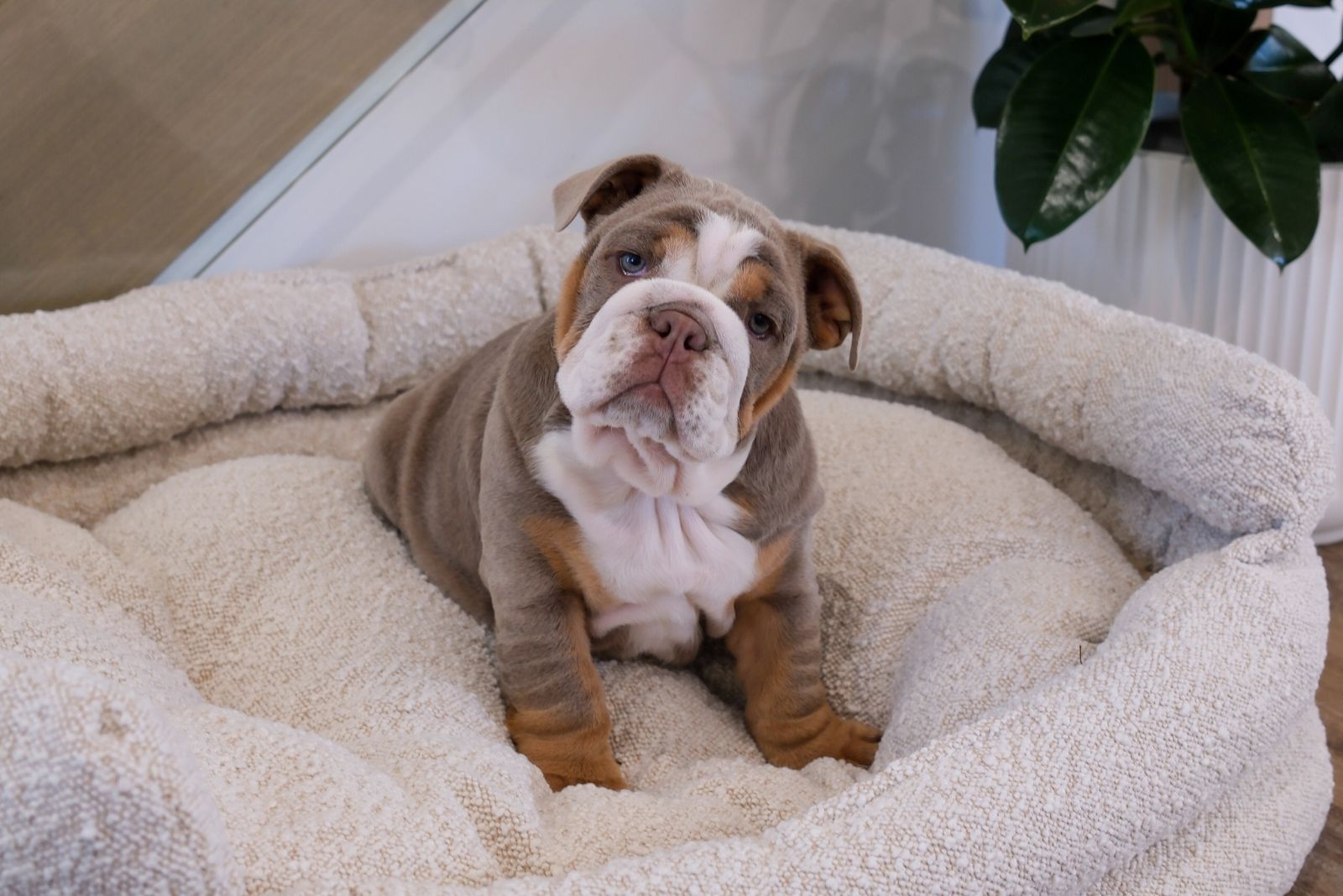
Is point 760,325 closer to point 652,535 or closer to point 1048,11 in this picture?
point 652,535

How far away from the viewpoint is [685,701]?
1926 mm

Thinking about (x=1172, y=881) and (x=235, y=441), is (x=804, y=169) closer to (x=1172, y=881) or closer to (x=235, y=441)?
(x=235, y=441)

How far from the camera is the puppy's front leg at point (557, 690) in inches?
66.6

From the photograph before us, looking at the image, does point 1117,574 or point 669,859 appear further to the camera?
point 1117,574

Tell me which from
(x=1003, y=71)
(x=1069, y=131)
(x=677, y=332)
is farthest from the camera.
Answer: (x=1003, y=71)

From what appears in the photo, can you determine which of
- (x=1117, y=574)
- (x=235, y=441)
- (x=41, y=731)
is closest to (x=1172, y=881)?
(x=1117, y=574)

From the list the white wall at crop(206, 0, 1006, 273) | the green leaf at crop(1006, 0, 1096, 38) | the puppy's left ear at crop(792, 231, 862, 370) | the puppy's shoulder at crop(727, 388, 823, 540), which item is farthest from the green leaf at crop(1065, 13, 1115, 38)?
the puppy's shoulder at crop(727, 388, 823, 540)

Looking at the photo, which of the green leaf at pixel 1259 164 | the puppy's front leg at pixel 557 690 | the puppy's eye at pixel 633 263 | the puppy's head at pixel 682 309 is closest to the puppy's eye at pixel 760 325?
the puppy's head at pixel 682 309

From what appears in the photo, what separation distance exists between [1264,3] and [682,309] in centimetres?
147

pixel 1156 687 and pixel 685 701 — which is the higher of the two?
pixel 1156 687

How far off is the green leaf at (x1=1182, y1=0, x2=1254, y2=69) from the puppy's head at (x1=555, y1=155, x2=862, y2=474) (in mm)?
1309

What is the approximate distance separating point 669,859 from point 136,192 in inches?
68.5

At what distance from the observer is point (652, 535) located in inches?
65.9

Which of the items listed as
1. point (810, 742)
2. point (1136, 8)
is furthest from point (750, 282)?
point (1136, 8)
